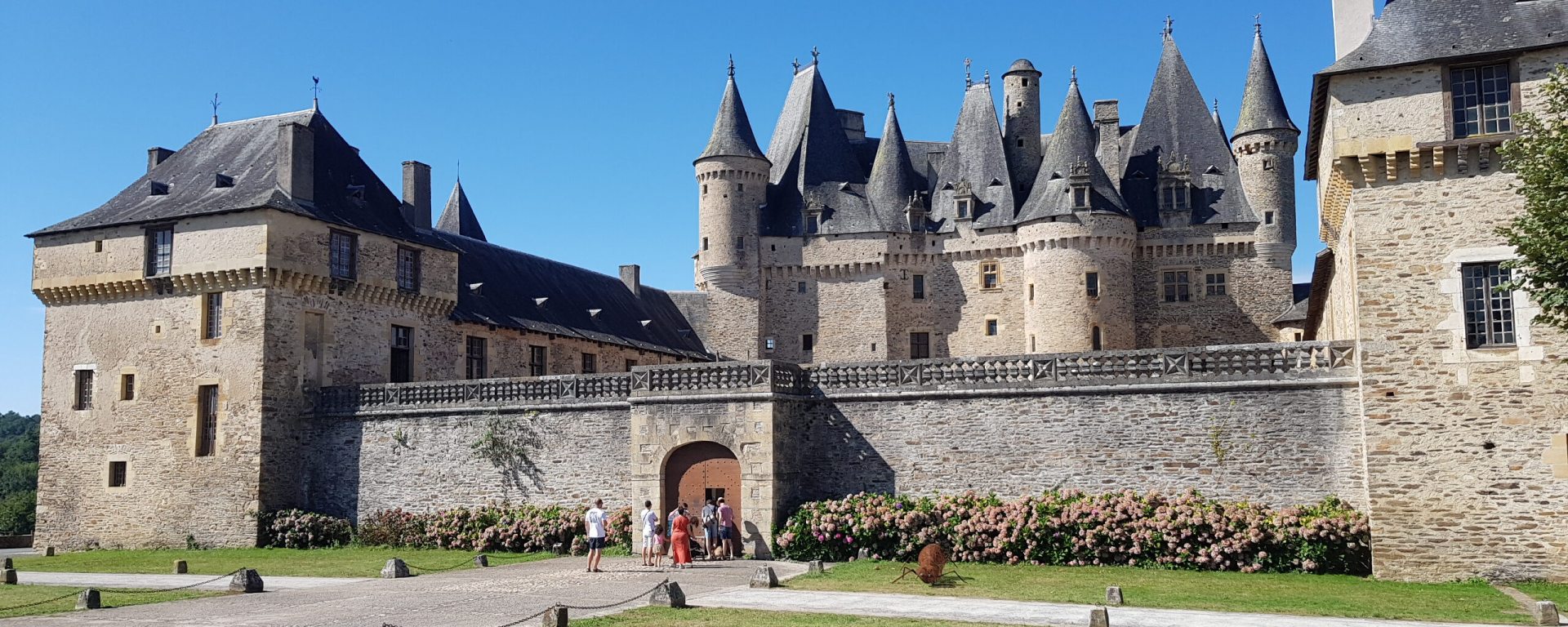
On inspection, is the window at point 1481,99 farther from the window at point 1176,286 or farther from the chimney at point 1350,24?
the window at point 1176,286

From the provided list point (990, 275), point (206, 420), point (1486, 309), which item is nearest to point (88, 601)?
point (206, 420)

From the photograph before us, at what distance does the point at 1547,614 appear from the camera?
1358cm

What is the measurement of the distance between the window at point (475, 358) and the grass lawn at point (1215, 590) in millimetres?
15241

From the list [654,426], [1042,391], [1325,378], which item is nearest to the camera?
[1325,378]

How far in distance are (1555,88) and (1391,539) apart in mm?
6467

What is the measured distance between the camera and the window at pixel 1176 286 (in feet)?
136

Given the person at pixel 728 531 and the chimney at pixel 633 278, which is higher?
the chimney at pixel 633 278

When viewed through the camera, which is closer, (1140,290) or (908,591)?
(908,591)

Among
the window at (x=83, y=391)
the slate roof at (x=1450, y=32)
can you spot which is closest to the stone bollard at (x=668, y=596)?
the slate roof at (x=1450, y=32)

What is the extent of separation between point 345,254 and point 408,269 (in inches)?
77.1

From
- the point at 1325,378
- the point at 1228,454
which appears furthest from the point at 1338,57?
the point at 1228,454

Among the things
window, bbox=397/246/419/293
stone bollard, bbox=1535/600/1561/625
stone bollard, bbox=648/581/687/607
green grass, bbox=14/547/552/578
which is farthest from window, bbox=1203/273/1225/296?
stone bollard, bbox=648/581/687/607

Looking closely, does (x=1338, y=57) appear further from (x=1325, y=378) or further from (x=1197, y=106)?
(x=1197, y=106)

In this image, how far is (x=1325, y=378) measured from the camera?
779 inches
